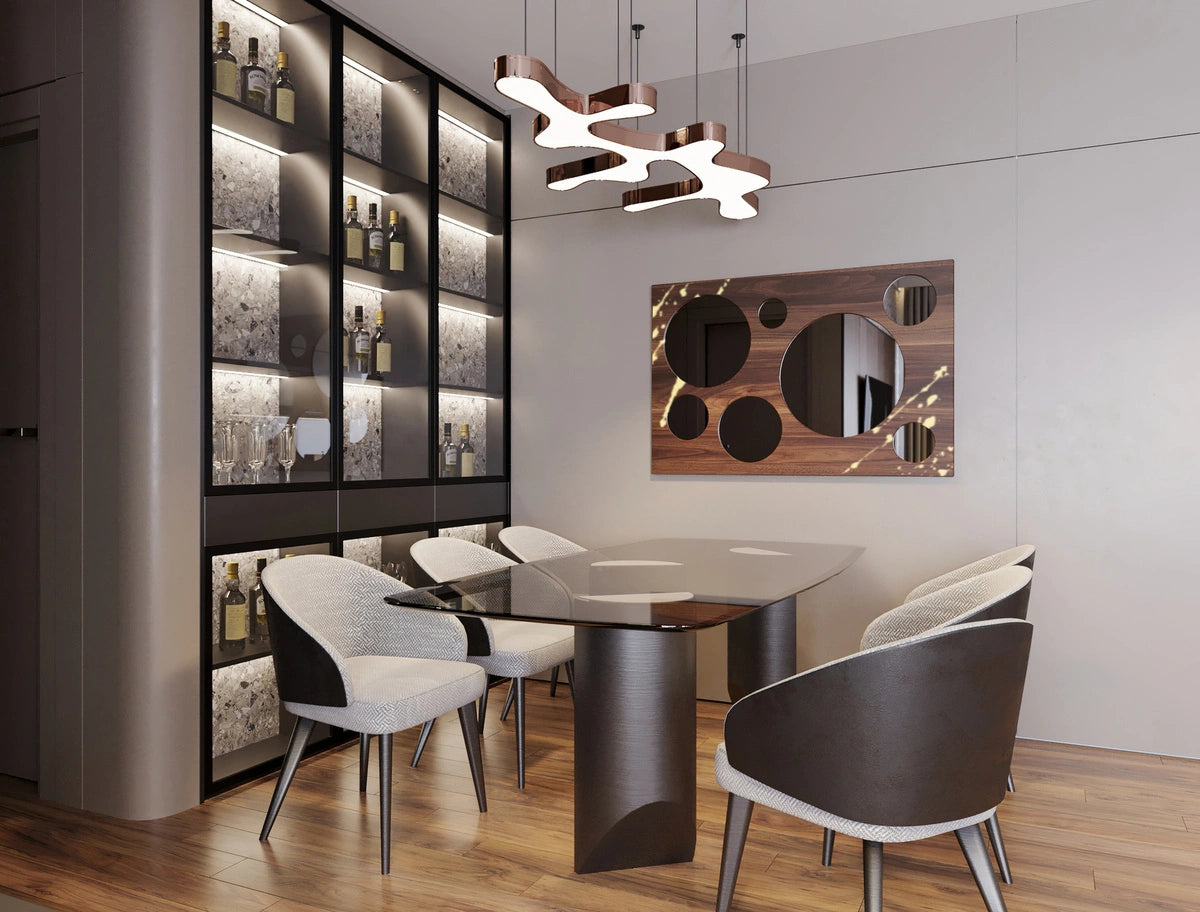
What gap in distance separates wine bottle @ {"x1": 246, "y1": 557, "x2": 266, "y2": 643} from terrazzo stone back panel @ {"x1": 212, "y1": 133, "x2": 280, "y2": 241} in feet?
4.23

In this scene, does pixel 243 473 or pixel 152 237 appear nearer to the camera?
pixel 152 237

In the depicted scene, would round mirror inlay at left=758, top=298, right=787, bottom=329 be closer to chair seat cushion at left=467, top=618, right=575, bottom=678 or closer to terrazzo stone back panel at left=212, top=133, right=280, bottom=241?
chair seat cushion at left=467, top=618, right=575, bottom=678

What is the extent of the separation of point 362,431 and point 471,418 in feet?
3.15

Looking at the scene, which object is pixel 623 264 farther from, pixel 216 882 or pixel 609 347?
pixel 216 882

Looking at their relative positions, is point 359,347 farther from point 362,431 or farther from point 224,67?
point 224,67

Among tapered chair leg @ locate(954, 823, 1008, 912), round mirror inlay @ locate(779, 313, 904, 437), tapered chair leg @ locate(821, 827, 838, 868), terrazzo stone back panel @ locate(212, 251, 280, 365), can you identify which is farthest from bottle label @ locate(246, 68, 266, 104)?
tapered chair leg @ locate(954, 823, 1008, 912)

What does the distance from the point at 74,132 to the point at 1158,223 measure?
4169 millimetres

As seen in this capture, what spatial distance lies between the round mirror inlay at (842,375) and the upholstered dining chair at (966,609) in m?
1.58

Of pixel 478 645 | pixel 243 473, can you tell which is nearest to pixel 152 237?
pixel 243 473

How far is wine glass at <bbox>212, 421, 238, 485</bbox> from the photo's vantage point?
11.1 feet

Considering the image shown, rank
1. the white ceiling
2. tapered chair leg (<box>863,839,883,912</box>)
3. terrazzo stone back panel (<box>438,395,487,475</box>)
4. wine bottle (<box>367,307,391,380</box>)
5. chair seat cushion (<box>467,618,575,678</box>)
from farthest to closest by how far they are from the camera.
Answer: terrazzo stone back panel (<box>438,395,487,475</box>) → wine bottle (<box>367,307,391,380</box>) → the white ceiling → chair seat cushion (<box>467,618,575,678</box>) → tapered chair leg (<box>863,839,883,912</box>)

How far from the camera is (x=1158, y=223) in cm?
384

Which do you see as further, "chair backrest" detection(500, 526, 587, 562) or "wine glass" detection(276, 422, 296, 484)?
"chair backrest" detection(500, 526, 587, 562)

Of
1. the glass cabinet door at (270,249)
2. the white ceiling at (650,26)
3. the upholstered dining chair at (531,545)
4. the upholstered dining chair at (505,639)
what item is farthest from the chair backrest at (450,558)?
the white ceiling at (650,26)
